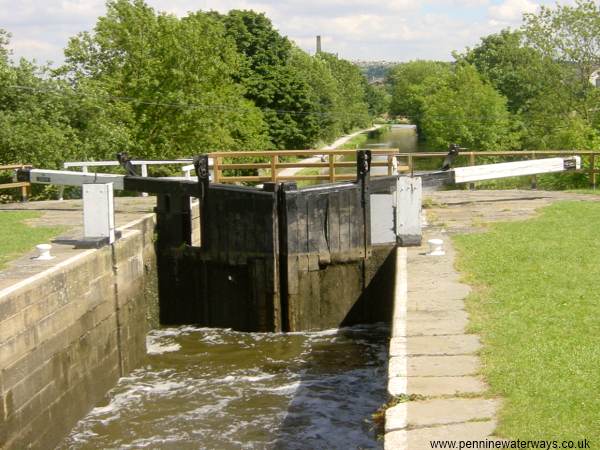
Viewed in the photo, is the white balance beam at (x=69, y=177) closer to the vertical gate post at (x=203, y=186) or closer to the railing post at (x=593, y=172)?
the vertical gate post at (x=203, y=186)

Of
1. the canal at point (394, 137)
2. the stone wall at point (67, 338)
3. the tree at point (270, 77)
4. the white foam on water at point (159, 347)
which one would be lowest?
the white foam on water at point (159, 347)

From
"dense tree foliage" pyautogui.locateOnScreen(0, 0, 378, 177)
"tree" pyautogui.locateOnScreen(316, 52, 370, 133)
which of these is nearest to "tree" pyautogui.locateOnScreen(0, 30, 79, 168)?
"dense tree foliage" pyautogui.locateOnScreen(0, 0, 378, 177)

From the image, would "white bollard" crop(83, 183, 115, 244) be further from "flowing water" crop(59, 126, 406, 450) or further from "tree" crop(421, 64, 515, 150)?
"tree" crop(421, 64, 515, 150)

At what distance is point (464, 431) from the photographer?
17.4 ft

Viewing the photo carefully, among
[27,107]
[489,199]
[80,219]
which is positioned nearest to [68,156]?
[27,107]

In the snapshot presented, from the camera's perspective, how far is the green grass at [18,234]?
36.3 ft

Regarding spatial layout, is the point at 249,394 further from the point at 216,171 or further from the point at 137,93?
the point at 137,93

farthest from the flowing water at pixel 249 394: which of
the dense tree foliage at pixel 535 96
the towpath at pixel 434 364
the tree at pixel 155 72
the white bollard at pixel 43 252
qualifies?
the tree at pixel 155 72

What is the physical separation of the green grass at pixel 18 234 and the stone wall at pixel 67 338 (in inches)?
42.4

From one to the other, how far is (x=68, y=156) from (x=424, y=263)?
13.9m

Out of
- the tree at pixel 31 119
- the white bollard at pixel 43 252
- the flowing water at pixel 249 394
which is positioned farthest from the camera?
the tree at pixel 31 119

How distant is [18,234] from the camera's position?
1275 centimetres

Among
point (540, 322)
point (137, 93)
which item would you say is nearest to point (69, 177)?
point (540, 322)

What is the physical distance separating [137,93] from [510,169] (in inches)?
677
